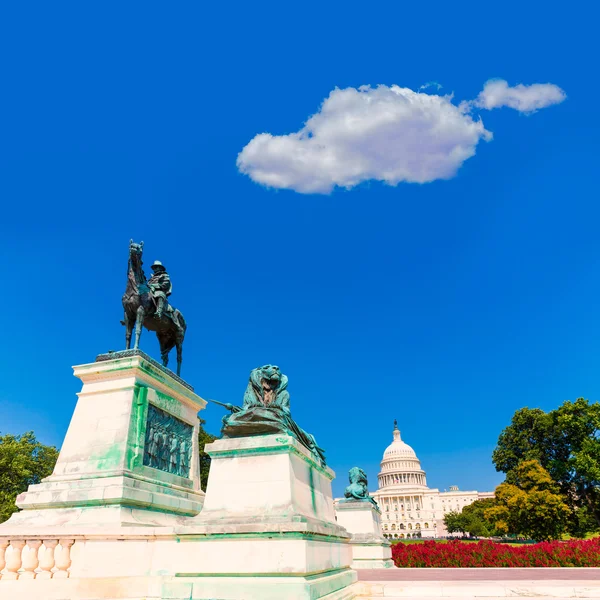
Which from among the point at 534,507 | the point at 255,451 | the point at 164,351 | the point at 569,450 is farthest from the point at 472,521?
the point at 255,451

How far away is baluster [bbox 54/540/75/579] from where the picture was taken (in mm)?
7145

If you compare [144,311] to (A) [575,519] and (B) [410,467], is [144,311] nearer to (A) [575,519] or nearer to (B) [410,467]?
(A) [575,519]

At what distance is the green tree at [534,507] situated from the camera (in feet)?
145

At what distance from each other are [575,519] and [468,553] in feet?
115

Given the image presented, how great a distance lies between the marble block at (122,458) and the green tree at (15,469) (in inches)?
1105

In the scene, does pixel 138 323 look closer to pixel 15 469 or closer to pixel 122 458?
pixel 122 458

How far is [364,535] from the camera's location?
1905 centimetres

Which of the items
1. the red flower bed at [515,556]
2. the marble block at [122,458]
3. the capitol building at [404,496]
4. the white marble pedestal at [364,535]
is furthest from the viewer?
the capitol building at [404,496]

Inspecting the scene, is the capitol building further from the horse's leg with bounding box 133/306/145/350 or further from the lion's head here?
the horse's leg with bounding box 133/306/145/350

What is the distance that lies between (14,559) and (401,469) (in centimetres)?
16311

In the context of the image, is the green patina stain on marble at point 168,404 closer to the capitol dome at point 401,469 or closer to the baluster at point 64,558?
the baluster at point 64,558

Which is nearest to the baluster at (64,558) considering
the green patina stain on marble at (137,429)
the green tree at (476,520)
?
the green patina stain on marble at (137,429)

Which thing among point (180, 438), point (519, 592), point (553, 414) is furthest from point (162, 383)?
point (553, 414)

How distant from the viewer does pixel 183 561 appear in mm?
6496
